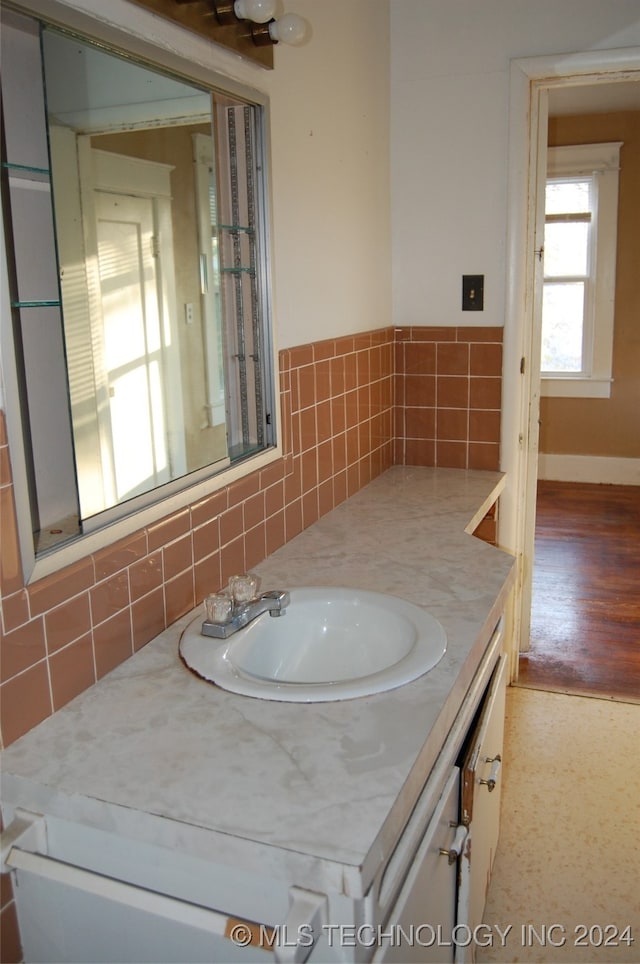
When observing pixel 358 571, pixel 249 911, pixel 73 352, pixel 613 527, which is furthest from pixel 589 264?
pixel 249 911

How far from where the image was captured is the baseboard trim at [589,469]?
5.83 meters

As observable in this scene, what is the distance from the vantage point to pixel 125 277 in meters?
1.41

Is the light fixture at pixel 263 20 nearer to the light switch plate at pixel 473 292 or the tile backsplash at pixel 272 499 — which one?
the tile backsplash at pixel 272 499

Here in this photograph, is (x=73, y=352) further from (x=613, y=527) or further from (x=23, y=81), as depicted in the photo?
(x=613, y=527)

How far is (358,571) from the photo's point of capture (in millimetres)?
1786

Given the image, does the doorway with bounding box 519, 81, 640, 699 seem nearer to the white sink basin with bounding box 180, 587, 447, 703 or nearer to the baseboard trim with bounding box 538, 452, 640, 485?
the baseboard trim with bounding box 538, 452, 640, 485

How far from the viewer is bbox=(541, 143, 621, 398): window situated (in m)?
5.50

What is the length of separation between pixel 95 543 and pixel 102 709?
25cm

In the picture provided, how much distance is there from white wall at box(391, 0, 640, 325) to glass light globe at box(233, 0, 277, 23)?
1.24m

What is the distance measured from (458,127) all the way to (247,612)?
1.92m

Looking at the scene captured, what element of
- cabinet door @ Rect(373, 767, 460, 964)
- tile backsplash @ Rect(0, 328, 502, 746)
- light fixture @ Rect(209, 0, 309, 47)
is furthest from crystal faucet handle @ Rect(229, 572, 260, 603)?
light fixture @ Rect(209, 0, 309, 47)

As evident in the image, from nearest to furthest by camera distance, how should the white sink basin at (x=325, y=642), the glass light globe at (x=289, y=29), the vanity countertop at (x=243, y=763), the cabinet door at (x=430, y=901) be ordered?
the vanity countertop at (x=243, y=763), the cabinet door at (x=430, y=901), the white sink basin at (x=325, y=642), the glass light globe at (x=289, y=29)

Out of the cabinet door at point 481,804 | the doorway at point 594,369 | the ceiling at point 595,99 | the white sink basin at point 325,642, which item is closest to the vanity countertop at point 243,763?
the white sink basin at point 325,642

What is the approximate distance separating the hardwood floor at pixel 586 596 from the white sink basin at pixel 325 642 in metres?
1.69
